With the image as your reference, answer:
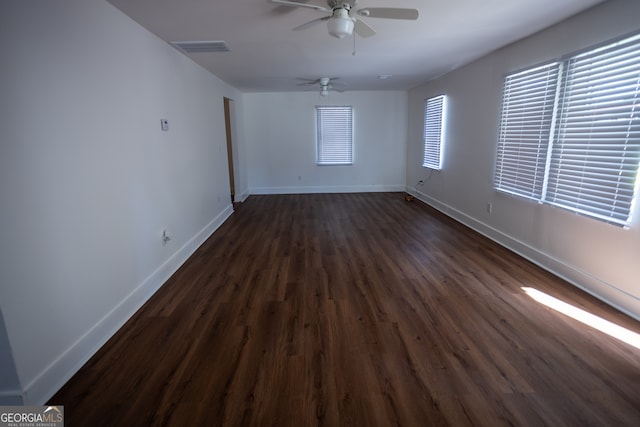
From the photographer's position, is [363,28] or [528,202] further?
[528,202]

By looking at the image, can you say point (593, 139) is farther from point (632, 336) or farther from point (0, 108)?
point (0, 108)

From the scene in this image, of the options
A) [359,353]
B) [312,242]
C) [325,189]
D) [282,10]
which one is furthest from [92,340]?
[325,189]

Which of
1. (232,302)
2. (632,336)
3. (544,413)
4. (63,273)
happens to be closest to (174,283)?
(232,302)

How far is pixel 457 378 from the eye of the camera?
188 centimetres

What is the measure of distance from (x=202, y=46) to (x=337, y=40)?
4.93ft

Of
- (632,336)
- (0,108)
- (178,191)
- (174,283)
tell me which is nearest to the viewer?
(0,108)

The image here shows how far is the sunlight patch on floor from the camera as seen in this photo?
222 centimetres

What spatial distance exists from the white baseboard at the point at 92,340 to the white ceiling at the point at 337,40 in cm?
231

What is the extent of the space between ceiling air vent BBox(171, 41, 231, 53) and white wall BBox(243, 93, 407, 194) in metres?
3.90

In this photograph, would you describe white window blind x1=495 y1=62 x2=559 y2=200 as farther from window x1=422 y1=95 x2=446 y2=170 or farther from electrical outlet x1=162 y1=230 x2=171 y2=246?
electrical outlet x1=162 y1=230 x2=171 y2=246

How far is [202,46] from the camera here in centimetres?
356

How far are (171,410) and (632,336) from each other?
3020 millimetres

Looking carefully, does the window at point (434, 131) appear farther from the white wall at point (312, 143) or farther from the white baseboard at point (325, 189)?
the white baseboard at point (325, 189)

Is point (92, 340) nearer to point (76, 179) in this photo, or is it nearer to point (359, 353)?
point (76, 179)
